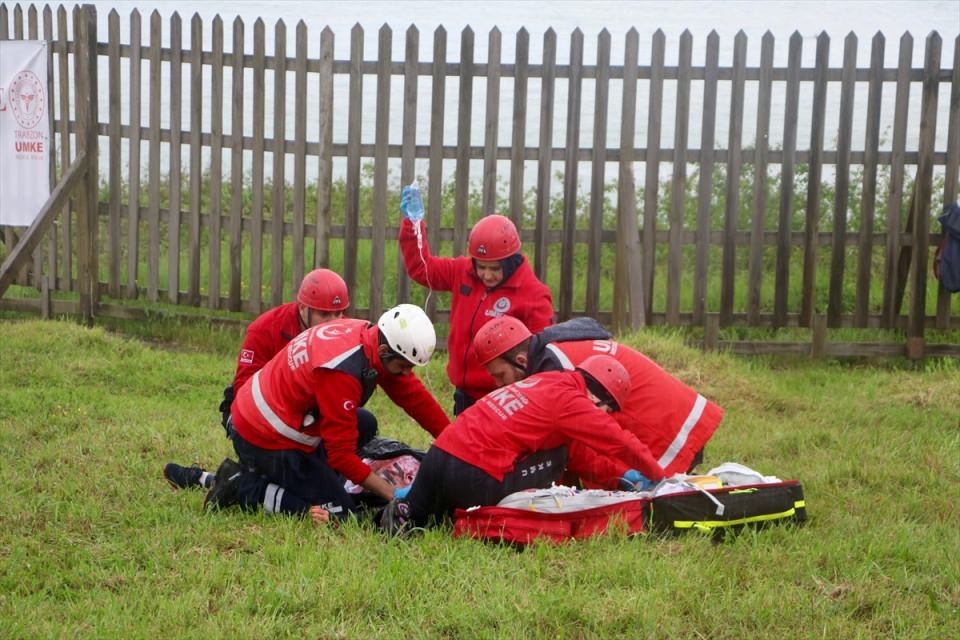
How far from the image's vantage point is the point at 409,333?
6277 millimetres

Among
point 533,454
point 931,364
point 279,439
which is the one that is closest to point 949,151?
point 931,364

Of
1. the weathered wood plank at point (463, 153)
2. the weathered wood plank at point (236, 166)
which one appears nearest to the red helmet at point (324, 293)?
the weathered wood plank at point (463, 153)

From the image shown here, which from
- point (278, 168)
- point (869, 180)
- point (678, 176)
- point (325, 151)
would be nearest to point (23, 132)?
point (278, 168)

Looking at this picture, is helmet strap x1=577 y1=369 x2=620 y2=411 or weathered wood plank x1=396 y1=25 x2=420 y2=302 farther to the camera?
weathered wood plank x1=396 y1=25 x2=420 y2=302

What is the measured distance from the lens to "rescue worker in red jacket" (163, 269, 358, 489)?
722cm

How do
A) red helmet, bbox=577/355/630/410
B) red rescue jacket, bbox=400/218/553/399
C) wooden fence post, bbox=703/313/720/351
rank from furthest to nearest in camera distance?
wooden fence post, bbox=703/313/720/351 < red rescue jacket, bbox=400/218/553/399 < red helmet, bbox=577/355/630/410

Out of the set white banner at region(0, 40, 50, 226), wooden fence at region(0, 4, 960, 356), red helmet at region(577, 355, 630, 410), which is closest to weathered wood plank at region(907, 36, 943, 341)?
wooden fence at region(0, 4, 960, 356)

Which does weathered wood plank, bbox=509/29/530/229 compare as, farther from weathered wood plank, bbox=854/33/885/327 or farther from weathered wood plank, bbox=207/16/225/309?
weathered wood plank, bbox=854/33/885/327

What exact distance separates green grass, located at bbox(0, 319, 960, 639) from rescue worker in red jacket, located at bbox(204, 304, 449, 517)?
0.23 m

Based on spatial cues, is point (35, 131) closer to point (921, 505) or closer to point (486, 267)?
point (486, 267)

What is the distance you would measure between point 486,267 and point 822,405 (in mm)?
2981

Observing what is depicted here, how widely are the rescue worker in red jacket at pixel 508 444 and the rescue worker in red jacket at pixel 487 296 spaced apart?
4.72 feet

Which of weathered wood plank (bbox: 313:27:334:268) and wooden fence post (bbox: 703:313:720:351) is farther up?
weathered wood plank (bbox: 313:27:334:268)

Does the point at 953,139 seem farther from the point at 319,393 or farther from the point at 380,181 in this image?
the point at 319,393
